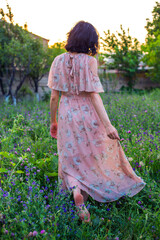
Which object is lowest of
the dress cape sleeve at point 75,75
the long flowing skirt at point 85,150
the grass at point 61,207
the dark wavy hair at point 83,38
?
the grass at point 61,207

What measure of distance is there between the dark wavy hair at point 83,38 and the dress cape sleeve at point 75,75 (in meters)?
0.09

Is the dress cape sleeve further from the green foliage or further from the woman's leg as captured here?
the green foliage

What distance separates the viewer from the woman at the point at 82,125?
2.20m

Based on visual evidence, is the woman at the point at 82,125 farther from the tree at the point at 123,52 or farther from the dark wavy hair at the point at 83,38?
the tree at the point at 123,52

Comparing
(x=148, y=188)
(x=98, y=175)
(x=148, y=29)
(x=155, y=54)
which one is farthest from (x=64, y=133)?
(x=148, y=29)

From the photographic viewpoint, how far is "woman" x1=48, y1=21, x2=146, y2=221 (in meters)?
2.20

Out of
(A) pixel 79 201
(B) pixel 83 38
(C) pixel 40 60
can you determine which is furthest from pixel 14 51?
(A) pixel 79 201

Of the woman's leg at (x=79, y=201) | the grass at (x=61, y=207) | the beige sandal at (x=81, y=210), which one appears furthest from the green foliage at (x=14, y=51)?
the beige sandal at (x=81, y=210)

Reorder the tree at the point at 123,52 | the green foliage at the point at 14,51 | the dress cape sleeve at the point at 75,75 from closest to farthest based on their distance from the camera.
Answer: the dress cape sleeve at the point at 75,75, the green foliage at the point at 14,51, the tree at the point at 123,52

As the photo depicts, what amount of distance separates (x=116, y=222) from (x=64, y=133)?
0.97m

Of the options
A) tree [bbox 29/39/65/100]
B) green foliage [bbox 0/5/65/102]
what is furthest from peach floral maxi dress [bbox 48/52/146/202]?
tree [bbox 29/39/65/100]

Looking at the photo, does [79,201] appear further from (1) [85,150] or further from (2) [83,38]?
(2) [83,38]

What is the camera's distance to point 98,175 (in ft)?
7.47

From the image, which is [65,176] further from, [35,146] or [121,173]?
[35,146]
